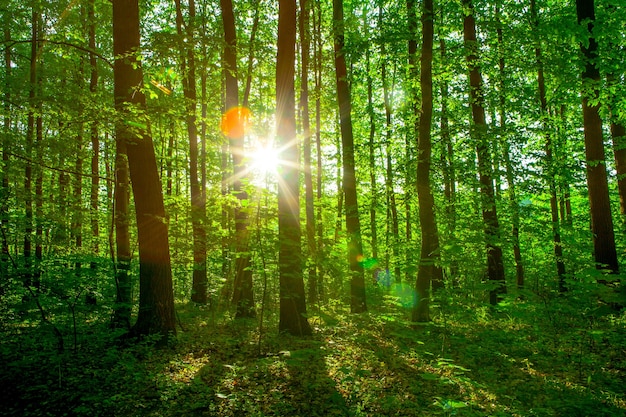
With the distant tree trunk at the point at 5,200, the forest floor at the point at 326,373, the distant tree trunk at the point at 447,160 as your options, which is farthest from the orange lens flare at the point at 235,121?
the distant tree trunk at the point at 447,160

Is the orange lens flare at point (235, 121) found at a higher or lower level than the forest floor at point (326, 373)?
higher

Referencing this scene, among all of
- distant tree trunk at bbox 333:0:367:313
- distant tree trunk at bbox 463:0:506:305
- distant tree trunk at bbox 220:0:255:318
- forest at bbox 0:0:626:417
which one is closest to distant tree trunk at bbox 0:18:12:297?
forest at bbox 0:0:626:417

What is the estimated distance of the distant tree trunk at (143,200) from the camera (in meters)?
7.04

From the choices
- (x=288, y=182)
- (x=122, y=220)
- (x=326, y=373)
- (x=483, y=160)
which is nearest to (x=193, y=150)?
(x=122, y=220)

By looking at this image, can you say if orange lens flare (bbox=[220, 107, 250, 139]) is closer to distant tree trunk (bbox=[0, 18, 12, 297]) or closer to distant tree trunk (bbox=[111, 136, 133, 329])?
distant tree trunk (bbox=[111, 136, 133, 329])

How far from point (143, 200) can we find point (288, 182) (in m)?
2.91

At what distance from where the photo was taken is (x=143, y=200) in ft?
23.4

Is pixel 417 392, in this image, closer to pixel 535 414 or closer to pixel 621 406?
pixel 535 414

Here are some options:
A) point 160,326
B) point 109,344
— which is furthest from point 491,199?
point 109,344

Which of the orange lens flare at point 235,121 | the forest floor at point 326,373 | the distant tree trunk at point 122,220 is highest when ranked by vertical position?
the orange lens flare at point 235,121

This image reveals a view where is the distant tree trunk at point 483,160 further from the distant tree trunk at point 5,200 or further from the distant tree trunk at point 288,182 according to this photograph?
the distant tree trunk at point 5,200

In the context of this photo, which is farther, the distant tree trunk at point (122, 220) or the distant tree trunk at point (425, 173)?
the distant tree trunk at point (425, 173)

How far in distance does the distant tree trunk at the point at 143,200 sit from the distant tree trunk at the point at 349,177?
505 centimetres

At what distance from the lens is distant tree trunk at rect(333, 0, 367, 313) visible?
33.8ft
